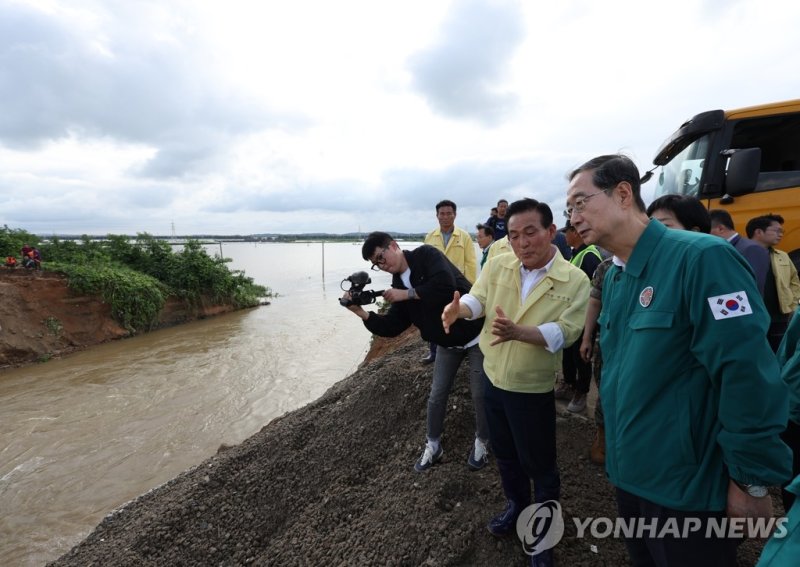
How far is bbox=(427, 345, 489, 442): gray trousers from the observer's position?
284 cm

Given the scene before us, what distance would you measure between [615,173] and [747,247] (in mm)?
2481

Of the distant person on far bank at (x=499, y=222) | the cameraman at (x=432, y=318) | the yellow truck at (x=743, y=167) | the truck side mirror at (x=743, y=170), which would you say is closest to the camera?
the cameraman at (x=432, y=318)

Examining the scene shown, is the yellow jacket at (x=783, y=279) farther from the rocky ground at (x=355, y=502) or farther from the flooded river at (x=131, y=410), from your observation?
the flooded river at (x=131, y=410)

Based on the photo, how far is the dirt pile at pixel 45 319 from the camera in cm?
1155

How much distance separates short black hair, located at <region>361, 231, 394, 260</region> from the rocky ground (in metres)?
1.73

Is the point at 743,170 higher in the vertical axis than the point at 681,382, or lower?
higher

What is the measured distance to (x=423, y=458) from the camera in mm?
3082

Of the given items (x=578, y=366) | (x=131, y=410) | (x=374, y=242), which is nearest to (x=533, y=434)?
(x=374, y=242)

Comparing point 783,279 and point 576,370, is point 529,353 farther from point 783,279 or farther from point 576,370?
point 783,279

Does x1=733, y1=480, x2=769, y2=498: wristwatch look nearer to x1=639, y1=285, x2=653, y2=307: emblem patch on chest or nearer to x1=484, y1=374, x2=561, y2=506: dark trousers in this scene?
x1=639, y1=285, x2=653, y2=307: emblem patch on chest

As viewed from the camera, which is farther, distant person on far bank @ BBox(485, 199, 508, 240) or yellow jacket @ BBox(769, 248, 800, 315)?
distant person on far bank @ BBox(485, 199, 508, 240)

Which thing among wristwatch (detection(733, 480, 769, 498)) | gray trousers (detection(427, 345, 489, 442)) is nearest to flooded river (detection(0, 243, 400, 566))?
gray trousers (detection(427, 345, 489, 442))

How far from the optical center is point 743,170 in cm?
331

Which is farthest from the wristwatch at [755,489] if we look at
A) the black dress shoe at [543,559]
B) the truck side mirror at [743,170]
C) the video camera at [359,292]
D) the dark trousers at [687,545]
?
the truck side mirror at [743,170]
